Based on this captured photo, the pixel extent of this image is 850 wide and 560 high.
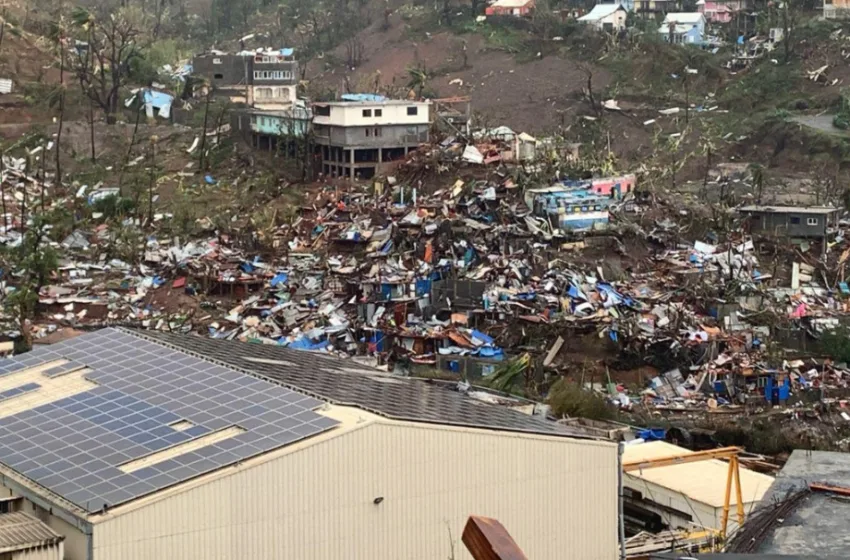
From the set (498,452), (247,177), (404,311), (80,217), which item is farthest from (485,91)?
(498,452)

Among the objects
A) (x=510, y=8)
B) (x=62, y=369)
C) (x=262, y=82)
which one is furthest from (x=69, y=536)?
(x=510, y=8)

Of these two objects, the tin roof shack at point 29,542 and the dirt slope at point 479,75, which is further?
the dirt slope at point 479,75

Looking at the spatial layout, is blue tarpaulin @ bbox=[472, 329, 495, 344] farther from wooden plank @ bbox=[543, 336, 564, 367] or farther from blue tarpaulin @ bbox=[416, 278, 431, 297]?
blue tarpaulin @ bbox=[416, 278, 431, 297]

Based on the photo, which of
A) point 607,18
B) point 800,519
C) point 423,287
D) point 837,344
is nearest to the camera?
point 800,519

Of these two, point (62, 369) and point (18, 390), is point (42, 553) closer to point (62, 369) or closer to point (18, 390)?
point (18, 390)

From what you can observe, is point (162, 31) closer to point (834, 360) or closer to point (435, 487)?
point (834, 360)

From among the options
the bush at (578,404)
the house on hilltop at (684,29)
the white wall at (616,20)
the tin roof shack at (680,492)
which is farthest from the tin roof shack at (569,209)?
the white wall at (616,20)

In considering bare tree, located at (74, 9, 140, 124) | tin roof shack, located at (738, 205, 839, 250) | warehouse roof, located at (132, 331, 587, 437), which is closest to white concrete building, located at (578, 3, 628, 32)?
bare tree, located at (74, 9, 140, 124)

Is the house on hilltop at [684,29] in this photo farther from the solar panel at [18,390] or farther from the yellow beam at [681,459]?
the solar panel at [18,390]
